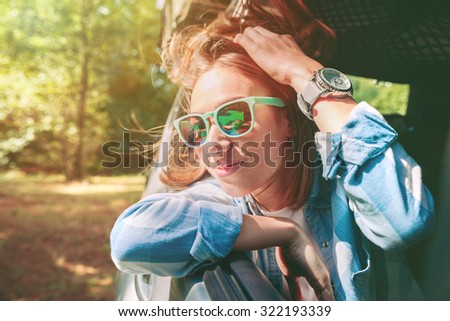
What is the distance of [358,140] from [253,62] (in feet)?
1.46

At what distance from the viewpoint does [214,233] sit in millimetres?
1467

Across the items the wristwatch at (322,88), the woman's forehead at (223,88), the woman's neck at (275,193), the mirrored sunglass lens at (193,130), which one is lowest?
the woman's neck at (275,193)

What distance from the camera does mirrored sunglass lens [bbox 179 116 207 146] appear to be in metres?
1.58

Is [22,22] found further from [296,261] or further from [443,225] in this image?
[443,225]

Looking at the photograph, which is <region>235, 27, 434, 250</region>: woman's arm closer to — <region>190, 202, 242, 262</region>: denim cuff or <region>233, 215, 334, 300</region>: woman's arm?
<region>233, 215, 334, 300</region>: woman's arm

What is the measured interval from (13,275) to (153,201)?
1.28 meters

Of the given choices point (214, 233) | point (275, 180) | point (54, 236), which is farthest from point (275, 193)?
point (54, 236)

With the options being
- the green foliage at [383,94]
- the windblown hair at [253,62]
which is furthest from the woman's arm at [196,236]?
the green foliage at [383,94]

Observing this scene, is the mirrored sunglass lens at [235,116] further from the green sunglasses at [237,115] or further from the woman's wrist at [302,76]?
the woman's wrist at [302,76]

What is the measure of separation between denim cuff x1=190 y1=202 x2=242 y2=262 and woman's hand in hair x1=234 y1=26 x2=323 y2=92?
0.47m

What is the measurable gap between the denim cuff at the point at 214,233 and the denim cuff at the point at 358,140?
0.34m

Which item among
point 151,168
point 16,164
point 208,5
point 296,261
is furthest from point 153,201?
point 16,164

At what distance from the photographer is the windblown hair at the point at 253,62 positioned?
1.57m

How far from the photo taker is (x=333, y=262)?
155 cm
